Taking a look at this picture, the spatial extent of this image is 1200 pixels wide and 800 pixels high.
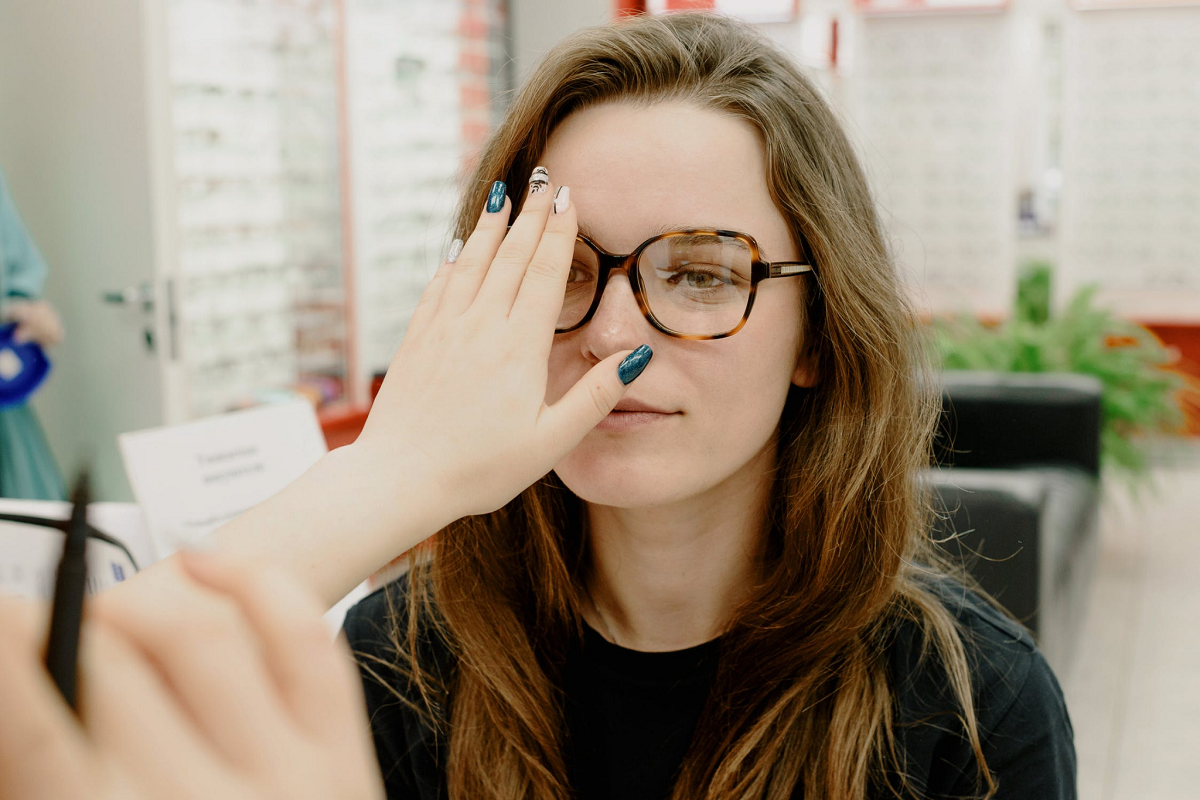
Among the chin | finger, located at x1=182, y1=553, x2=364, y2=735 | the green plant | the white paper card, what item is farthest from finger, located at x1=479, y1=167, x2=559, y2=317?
the green plant

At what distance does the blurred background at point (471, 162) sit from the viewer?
2.89 m

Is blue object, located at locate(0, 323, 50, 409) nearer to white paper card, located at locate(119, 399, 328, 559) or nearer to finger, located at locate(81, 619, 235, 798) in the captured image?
white paper card, located at locate(119, 399, 328, 559)

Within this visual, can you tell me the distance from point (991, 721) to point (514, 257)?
0.68m

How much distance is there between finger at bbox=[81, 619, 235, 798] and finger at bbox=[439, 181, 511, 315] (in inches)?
16.2

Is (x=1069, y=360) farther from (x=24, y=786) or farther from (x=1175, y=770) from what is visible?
(x=24, y=786)

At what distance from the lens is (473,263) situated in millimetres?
733

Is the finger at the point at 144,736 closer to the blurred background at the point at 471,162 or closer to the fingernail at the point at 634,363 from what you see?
the blurred background at the point at 471,162

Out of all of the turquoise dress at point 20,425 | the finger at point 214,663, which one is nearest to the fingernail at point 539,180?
the finger at point 214,663

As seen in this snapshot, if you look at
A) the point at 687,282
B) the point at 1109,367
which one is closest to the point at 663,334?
the point at 687,282

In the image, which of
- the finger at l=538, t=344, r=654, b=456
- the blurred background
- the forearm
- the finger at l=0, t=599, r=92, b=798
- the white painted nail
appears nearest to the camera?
the finger at l=0, t=599, r=92, b=798

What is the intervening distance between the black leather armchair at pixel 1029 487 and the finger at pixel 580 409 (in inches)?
61.7

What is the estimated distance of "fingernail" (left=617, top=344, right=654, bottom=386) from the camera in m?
0.86

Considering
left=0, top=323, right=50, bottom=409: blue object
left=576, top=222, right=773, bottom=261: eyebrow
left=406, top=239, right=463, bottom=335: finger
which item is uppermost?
left=576, top=222, right=773, bottom=261: eyebrow

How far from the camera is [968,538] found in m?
2.31
